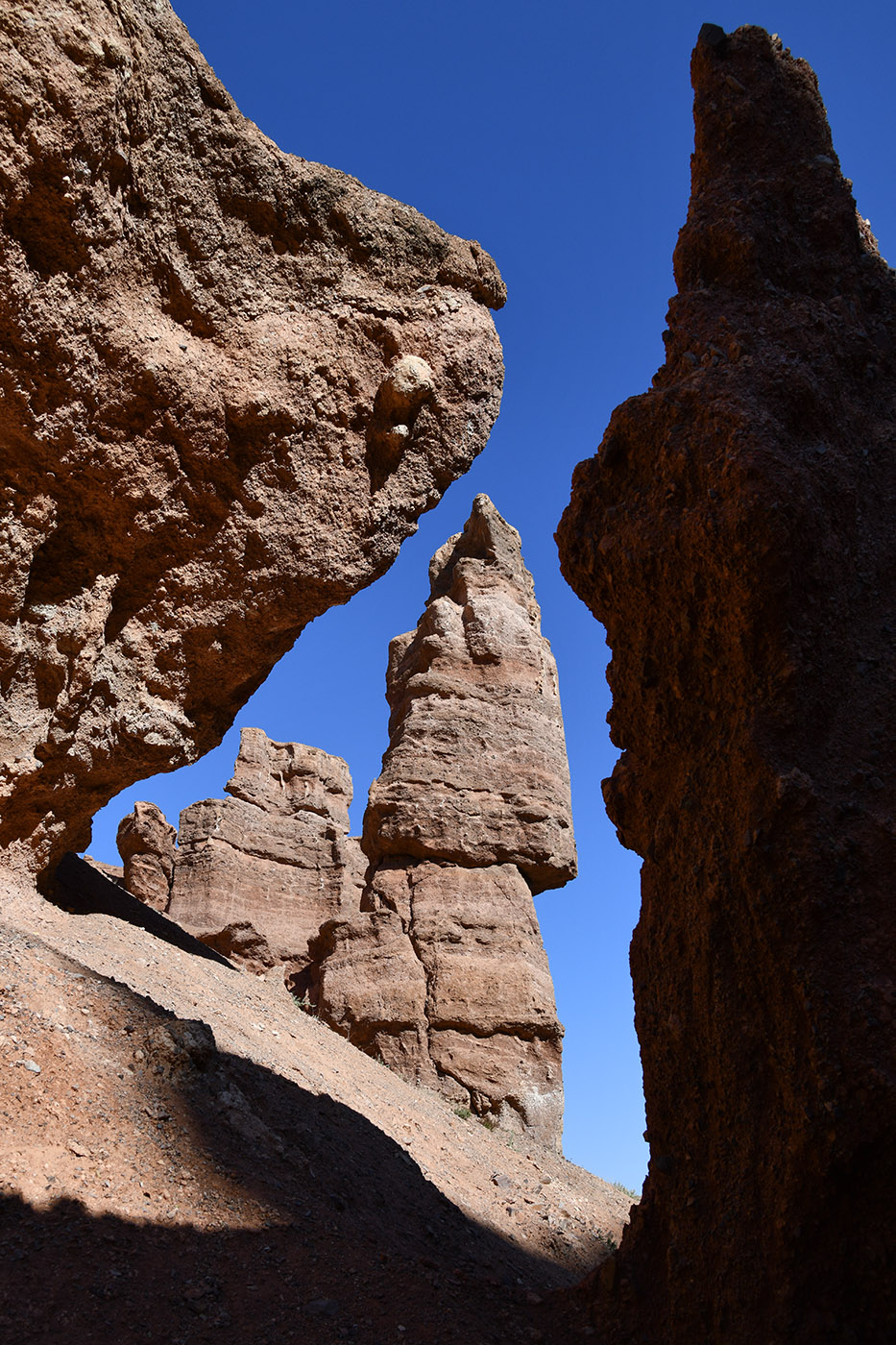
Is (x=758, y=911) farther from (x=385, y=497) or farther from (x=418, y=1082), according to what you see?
(x=418, y=1082)

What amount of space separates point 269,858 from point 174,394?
1338 centimetres

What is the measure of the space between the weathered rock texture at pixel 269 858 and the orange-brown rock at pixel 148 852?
0.95 ft

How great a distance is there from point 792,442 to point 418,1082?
8937mm

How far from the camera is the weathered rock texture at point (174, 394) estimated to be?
6672mm

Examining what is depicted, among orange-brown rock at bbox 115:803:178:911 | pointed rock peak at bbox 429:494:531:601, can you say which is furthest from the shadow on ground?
orange-brown rock at bbox 115:803:178:911

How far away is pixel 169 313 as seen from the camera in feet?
25.0

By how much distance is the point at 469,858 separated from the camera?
13.1 m

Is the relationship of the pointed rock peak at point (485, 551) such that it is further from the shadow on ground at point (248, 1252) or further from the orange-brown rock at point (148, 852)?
the shadow on ground at point (248, 1252)

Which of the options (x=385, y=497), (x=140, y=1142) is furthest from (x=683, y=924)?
(x=385, y=497)

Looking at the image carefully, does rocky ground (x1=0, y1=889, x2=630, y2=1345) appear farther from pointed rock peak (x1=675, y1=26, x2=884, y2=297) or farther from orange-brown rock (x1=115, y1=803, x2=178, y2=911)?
orange-brown rock (x1=115, y1=803, x2=178, y2=911)

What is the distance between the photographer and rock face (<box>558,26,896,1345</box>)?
140 inches

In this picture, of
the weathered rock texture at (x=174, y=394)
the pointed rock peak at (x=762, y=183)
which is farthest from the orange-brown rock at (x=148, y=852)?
the pointed rock peak at (x=762, y=183)

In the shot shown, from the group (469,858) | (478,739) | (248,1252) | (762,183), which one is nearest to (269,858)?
(478,739)

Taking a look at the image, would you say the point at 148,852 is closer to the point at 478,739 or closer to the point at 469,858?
the point at 478,739
